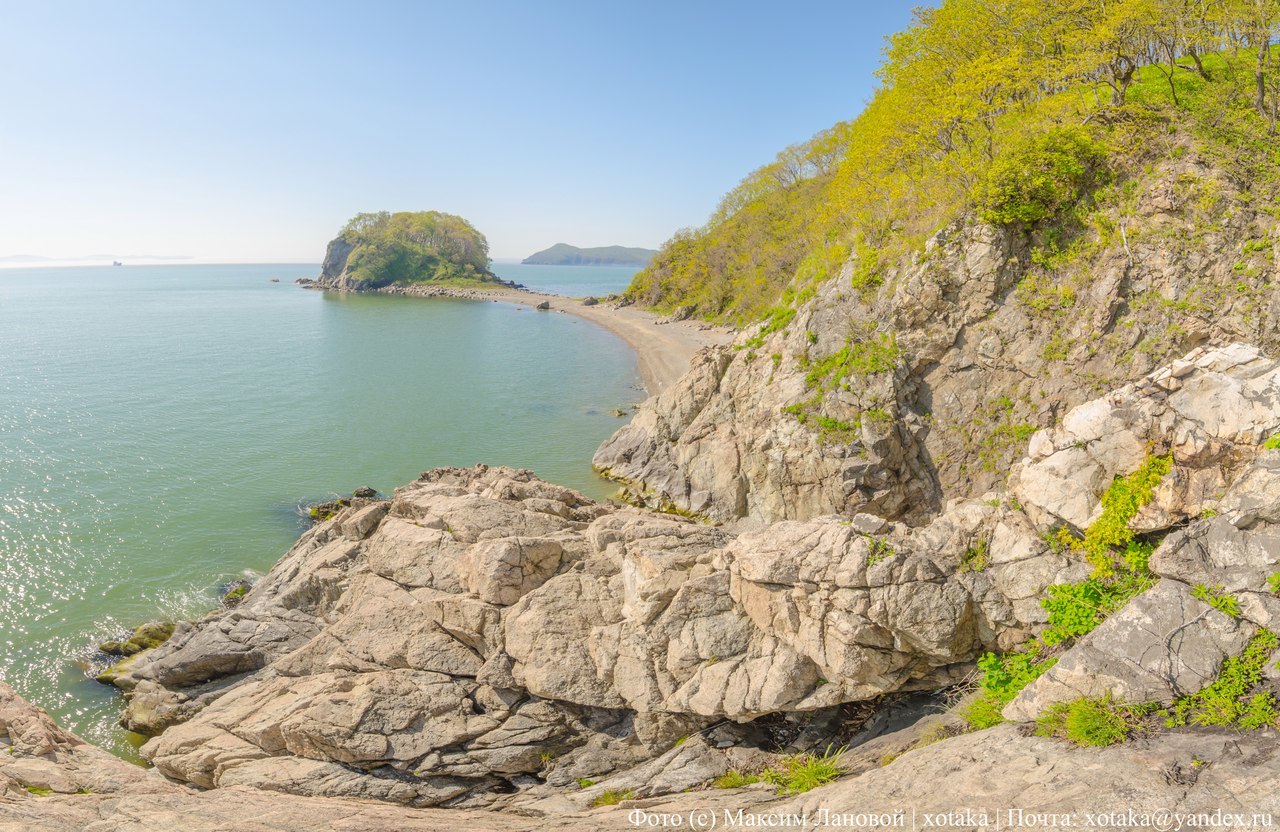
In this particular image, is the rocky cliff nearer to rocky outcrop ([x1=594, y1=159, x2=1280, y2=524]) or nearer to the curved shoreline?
rocky outcrop ([x1=594, y1=159, x2=1280, y2=524])

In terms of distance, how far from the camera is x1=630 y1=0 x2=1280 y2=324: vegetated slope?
71.3 feet

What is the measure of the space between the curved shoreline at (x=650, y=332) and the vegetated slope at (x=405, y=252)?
91.3ft

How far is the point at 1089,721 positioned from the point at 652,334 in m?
79.1

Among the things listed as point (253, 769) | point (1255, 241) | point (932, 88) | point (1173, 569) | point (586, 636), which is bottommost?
point (253, 769)

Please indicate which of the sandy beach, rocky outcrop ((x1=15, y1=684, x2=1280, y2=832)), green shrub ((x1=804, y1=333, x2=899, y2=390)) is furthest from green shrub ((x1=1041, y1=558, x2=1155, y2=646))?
the sandy beach

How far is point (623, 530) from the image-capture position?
15.5 m

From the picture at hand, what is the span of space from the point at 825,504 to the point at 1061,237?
42.2ft

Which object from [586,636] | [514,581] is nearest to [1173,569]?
[586,636]

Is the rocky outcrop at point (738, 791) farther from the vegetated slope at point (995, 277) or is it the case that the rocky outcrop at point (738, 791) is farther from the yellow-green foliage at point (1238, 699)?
the vegetated slope at point (995, 277)

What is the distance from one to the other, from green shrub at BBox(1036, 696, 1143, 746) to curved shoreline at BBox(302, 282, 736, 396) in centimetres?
3333

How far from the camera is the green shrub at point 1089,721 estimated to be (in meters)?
8.21

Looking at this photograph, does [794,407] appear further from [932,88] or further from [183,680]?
[183,680]

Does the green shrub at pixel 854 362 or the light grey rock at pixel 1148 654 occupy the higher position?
the green shrub at pixel 854 362

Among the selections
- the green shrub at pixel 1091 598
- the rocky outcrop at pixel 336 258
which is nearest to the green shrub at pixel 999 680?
the green shrub at pixel 1091 598
